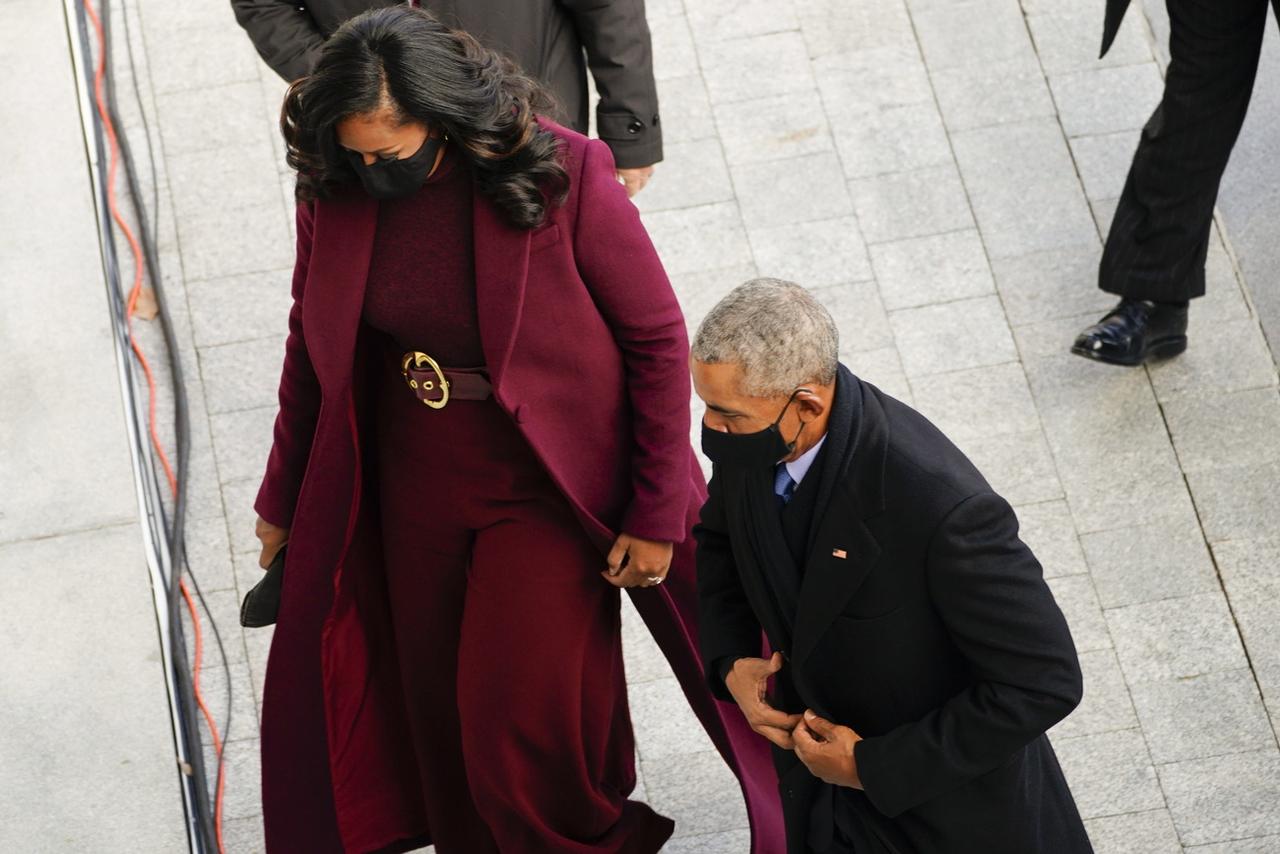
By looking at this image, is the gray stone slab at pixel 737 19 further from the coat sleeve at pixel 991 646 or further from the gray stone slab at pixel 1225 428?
the coat sleeve at pixel 991 646

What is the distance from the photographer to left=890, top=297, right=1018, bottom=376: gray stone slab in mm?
5562

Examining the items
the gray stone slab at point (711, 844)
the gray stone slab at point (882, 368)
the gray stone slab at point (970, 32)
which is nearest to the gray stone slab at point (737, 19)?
the gray stone slab at point (970, 32)

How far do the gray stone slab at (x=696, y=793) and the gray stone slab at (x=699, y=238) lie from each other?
5.90 ft

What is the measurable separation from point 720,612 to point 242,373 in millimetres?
2793

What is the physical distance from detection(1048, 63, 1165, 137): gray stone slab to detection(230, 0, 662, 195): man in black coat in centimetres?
210

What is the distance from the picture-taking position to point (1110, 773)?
458cm

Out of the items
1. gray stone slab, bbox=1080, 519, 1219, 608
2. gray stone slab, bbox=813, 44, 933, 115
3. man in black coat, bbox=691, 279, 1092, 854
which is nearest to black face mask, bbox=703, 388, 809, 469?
man in black coat, bbox=691, 279, 1092, 854

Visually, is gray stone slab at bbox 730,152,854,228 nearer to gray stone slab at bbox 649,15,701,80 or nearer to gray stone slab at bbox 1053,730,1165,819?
gray stone slab at bbox 649,15,701,80

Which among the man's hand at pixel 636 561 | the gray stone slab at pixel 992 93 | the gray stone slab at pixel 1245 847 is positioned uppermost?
the man's hand at pixel 636 561

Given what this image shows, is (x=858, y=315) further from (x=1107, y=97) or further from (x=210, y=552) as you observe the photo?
(x=210, y=552)

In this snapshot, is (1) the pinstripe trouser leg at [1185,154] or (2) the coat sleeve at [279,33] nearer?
(2) the coat sleeve at [279,33]

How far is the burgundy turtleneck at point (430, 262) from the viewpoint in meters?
3.38

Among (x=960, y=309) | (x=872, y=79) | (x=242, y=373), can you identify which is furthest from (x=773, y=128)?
(x=242, y=373)

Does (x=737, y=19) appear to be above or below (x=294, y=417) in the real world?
below
